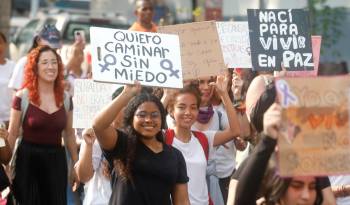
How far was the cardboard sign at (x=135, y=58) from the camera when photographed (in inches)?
310

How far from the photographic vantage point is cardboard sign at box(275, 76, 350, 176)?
18.4ft

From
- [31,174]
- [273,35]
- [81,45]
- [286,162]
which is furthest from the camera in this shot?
[81,45]

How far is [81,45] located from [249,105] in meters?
6.60

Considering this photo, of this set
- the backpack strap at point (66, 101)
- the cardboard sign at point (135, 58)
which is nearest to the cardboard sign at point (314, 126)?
the cardboard sign at point (135, 58)

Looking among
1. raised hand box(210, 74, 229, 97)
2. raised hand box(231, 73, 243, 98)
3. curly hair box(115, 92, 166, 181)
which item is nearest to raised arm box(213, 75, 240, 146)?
raised hand box(210, 74, 229, 97)

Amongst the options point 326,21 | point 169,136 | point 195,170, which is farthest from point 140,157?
point 326,21

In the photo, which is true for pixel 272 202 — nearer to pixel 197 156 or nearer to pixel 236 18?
pixel 197 156

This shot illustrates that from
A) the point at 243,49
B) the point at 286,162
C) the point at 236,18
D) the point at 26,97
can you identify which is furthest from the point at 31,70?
the point at 236,18

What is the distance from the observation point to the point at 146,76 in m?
7.97

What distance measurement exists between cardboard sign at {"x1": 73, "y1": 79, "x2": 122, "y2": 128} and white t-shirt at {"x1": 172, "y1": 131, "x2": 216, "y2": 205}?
0.97 meters

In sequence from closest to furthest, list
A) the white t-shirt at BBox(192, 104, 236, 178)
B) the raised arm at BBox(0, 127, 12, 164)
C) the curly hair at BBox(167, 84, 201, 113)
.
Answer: the curly hair at BBox(167, 84, 201, 113)
the raised arm at BBox(0, 127, 12, 164)
the white t-shirt at BBox(192, 104, 236, 178)

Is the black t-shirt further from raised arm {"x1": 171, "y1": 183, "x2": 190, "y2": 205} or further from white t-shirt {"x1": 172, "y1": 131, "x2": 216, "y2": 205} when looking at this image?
white t-shirt {"x1": 172, "y1": 131, "x2": 216, "y2": 205}

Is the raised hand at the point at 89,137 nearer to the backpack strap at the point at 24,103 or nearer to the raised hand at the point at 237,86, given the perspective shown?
the backpack strap at the point at 24,103

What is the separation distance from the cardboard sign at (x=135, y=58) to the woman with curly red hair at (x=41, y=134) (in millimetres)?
2598
